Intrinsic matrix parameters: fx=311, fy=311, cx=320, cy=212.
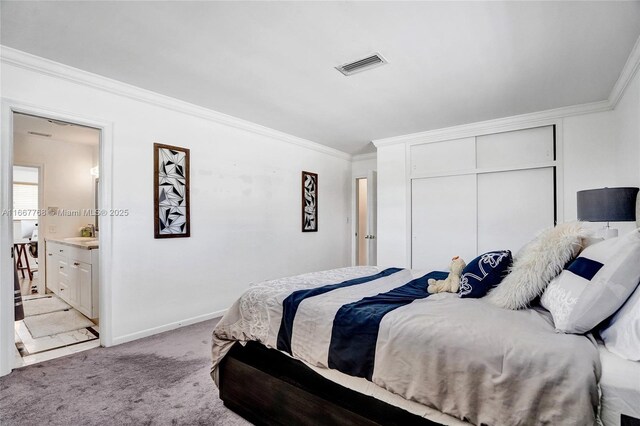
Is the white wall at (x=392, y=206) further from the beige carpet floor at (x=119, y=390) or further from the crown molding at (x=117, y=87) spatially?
the beige carpet floor at (x=119, y=390)

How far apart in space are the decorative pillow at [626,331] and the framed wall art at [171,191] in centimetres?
346

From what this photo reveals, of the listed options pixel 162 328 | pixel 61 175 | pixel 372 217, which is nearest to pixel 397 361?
pixel 162 328

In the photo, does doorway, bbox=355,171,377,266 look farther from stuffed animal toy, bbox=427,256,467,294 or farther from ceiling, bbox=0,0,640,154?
stuffed animal toy, bbox=427,256,467,294

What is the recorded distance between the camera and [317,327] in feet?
5.32

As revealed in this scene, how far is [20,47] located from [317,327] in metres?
3.01

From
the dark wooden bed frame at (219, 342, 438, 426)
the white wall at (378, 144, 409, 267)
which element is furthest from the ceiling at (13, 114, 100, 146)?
the white wall at (378, 144, 409, 267)

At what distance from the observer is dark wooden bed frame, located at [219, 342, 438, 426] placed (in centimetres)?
138

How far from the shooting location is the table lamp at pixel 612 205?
2391mm

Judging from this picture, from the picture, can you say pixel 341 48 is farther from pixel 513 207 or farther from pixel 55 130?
pixel 55 130

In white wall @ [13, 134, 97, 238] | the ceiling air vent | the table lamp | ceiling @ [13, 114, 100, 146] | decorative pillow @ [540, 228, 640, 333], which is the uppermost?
the ceiling air vent

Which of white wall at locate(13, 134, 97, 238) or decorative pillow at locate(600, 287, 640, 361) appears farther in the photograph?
white wall at locate(13, 134, 97, 238)

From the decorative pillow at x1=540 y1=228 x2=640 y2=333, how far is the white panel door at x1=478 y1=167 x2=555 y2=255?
289 centimetres

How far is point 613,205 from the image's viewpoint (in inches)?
95.0

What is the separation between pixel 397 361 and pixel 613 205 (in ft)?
7.63
